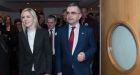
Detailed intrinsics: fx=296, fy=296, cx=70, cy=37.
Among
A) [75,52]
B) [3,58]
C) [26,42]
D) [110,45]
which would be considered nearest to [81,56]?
[75,52]

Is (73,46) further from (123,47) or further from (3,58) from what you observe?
(3,58)

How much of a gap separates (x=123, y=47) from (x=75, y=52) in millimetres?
577

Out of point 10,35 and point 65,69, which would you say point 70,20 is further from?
point 10,35

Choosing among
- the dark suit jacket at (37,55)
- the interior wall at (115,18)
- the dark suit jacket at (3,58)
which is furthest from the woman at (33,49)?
the interior wall at (115,18)

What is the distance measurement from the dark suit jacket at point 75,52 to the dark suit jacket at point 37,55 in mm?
172

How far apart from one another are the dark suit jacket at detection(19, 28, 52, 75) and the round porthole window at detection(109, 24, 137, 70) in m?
0.72

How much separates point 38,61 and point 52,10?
12.4 meters

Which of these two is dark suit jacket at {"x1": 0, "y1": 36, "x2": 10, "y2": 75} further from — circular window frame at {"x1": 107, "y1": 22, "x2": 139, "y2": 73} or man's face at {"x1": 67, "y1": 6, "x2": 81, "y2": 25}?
circular window frame at {"x1": 107, "y1": 22, "x2": 139, "y2": 73}

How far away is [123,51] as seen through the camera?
119 inches

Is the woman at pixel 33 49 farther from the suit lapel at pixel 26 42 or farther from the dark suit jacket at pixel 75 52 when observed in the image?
the dark suit jacket at pixel 75 52

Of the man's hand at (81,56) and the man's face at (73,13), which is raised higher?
→ the man's face at (73,13)

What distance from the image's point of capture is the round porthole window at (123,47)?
2875 mm

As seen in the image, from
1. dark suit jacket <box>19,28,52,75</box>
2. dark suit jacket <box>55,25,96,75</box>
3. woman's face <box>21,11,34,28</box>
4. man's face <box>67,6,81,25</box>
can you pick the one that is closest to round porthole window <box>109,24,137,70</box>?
dark suit jacket <box>55,25,96,75</box>

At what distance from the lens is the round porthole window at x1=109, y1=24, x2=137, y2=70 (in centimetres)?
288
